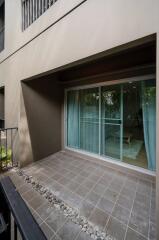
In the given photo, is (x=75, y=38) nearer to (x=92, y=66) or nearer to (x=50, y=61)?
Result: (x=50, y=61)

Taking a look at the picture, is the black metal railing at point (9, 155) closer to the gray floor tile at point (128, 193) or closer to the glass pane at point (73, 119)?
the glass pane at point (73, 119)

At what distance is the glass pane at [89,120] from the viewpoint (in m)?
3.70

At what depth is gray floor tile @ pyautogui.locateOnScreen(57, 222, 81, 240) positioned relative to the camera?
1.61 m

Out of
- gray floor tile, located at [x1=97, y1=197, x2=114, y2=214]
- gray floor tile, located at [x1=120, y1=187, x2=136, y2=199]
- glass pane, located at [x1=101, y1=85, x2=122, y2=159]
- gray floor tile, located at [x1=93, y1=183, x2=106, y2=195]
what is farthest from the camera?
glass pane, located at [x1=101, y1=85, x2=122, y2=159]

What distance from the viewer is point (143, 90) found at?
2.85 meters

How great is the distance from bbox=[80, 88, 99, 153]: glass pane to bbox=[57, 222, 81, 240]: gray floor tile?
6.93 ft

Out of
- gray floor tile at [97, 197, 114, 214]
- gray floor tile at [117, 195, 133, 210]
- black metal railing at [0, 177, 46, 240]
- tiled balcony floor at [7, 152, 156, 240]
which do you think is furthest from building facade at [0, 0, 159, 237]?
black metal railing at [0, 177, 46, 240]

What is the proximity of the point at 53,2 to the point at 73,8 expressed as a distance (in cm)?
79

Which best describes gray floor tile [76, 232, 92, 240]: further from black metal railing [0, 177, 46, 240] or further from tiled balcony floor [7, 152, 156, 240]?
black metal railing [0, 177, 46, 240]

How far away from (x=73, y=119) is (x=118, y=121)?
152cm

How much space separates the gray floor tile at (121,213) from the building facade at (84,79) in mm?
841

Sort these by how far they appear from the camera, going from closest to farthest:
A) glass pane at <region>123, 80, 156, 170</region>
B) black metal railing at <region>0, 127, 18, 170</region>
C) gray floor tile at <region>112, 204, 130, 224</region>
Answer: gray floor tile at <region>112, 204, 130, 224</region> < glass pane at <region>123, 80, 156, 170</region> < black metal railing at <region>0, 127, 18, 170</region>

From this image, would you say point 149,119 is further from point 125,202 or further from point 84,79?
point 84,79


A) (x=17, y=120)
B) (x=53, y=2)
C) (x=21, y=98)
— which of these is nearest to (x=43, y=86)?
(x=21, y=98)
